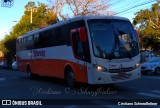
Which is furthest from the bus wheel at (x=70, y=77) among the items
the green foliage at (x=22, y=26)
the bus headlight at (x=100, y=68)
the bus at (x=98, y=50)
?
the green foliage at (x=22, y=26)

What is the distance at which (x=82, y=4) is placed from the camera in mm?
46906

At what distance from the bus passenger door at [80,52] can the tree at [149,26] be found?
56.7 m

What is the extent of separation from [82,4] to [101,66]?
3406cm

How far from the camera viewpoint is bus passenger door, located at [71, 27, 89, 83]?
1415 cm

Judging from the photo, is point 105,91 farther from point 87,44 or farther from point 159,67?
point 159,67

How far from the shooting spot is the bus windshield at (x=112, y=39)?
13.9m

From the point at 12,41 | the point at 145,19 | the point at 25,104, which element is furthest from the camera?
the point at 145,19

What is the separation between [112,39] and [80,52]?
161 centimetres

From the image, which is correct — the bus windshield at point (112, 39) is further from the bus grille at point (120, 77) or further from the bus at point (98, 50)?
the bus grille at point (120, 77)

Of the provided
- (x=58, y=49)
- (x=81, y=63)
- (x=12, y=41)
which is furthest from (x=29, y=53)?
(x=12, y=41)

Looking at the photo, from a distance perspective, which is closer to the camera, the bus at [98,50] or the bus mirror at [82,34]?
the bus at [98,50]

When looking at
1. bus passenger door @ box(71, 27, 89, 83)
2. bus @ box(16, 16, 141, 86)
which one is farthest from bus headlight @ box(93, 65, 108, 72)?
bus passenger door @ box(71, 27, 89, 83)

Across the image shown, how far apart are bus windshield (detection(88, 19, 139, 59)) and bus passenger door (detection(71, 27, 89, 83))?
0.45 m

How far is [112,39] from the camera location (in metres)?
14.1
